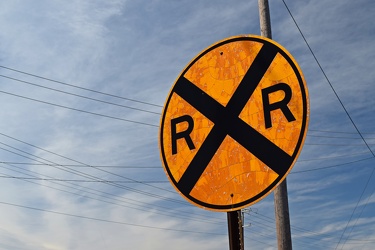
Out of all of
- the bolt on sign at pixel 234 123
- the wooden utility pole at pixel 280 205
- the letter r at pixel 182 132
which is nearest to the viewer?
the bolt on sign at pixel 234 123

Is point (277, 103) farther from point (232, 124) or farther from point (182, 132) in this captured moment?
point (182, 132)

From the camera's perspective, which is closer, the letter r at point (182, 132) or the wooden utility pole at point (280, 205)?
the letter r at point (182, 132)

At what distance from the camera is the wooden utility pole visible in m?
7.43

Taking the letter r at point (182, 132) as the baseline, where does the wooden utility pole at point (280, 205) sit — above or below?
above

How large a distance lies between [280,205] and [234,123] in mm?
5831

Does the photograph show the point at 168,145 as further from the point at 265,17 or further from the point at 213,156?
the point at 265,17

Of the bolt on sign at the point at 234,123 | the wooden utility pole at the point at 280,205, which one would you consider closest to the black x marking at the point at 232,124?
the bolt on sign at the point at 234,123

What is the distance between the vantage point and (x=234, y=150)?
212 cm

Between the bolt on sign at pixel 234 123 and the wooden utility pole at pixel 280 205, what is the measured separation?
557 cm

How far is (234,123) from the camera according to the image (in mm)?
2145

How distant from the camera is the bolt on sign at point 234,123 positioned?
2.01 meters

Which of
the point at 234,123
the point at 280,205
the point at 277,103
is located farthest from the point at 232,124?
the point at 280,205

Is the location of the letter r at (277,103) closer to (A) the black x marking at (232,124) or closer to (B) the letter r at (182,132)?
(A) the black x marking at (232,124)

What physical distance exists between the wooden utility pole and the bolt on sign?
557 cm
